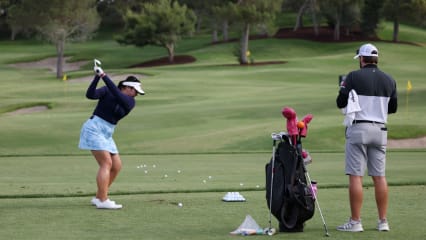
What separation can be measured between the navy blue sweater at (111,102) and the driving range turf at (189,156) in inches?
52.9

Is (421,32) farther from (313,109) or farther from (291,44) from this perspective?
(313,109)

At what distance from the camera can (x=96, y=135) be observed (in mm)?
13031

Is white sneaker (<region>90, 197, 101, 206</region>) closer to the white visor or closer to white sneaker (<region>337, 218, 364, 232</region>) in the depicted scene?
the white visor

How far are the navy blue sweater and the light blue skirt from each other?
9 cm

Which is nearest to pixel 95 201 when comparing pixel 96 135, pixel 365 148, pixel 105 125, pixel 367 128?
pixel 96 135

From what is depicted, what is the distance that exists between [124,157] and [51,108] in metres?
16.3

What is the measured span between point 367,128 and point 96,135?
4.13 metres

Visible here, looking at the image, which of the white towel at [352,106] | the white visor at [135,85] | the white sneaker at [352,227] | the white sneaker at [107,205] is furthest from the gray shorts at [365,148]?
the white sneaker at [107,205]

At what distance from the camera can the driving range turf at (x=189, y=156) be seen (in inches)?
454

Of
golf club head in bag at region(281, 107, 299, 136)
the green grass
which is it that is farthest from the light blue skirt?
golf club head in bag at region(281, 107, 299, 136)

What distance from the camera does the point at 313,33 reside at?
8762 centimetres

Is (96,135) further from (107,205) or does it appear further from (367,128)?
(367,128)

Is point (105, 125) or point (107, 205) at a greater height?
point (105, 125)

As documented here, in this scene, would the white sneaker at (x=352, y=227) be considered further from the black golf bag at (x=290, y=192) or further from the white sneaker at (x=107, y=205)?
the white sneaker at (x=107, y=205)
